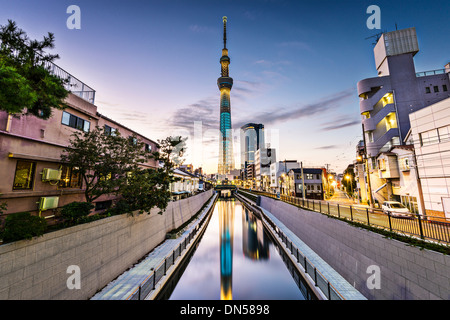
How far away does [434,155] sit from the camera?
15.4 meters

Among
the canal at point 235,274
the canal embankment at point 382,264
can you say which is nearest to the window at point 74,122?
the canal at point 235,274

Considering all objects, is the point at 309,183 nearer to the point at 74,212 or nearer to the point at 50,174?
the point at 74,212

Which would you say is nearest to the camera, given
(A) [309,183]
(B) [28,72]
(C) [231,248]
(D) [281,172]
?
(B) [28,72]

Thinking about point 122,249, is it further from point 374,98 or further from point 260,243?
point 374,98

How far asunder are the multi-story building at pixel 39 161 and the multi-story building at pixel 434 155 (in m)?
26.4

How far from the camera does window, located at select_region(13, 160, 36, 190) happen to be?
9266 mm

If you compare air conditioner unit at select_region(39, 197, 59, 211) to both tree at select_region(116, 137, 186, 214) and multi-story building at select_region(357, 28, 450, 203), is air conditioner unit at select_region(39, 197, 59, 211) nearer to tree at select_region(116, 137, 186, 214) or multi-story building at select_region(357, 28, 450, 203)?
tree at select_region(116, 137, 186, 214)

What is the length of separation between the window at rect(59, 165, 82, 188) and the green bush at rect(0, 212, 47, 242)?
6.17 meters

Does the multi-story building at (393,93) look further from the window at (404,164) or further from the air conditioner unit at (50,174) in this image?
the air conditioner unit at (50,174)

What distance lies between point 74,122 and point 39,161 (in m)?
3.56

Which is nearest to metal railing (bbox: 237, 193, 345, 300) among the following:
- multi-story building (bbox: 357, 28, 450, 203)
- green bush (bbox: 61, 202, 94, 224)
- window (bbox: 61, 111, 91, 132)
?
green bush (bbox: 61, 202, 94, 224)

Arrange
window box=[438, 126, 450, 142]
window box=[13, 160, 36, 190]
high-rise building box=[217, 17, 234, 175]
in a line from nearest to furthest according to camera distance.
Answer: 1. window box=[13, 160, 36, 190]
2. window box=[438, 126, 450, 142]
3. high-rise building box=[217, 17, 234, 175]

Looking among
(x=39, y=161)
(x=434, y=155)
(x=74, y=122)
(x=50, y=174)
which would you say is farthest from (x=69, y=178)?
(x=434, y=155)

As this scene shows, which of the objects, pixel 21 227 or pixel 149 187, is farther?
pixel 149 187
